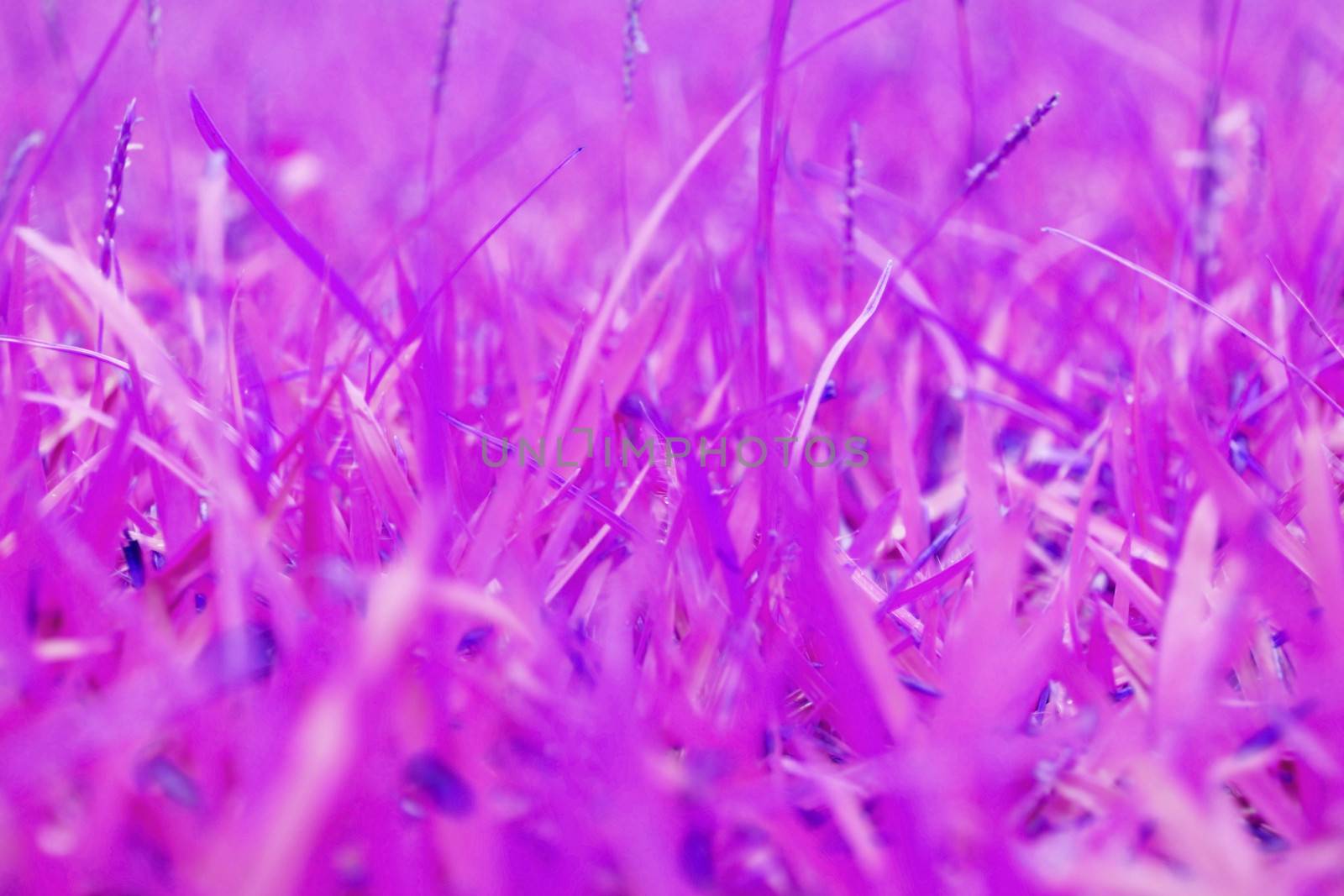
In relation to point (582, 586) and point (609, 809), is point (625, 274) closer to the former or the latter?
point (582, 586)

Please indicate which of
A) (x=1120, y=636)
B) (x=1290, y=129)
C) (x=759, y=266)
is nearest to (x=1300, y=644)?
(x=1120, y=636)

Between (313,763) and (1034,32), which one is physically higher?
(1034,32)

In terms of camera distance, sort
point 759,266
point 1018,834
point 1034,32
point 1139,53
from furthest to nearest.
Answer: point 1034,32, point 1139,53, point 759,266, point 1018,834

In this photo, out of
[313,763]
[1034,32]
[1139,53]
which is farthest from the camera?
[1034,32]

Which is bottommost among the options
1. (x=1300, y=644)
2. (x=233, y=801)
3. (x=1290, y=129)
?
(x=233, y=801)

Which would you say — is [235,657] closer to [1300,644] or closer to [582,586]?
[582,586]

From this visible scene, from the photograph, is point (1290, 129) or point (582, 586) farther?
point (1290, 129)
